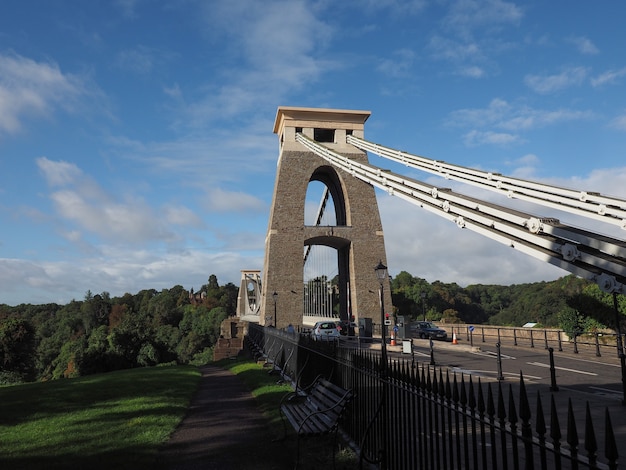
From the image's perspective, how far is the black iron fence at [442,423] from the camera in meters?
2.44

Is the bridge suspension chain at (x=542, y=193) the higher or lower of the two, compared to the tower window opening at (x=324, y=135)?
lower

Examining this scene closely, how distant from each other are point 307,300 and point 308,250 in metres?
5.87

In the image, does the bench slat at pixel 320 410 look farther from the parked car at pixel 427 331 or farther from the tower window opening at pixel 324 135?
the tower window opening at pixel 324 135

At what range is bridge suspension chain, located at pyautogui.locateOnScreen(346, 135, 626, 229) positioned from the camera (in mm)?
12711

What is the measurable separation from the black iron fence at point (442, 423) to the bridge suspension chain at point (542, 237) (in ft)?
8.59

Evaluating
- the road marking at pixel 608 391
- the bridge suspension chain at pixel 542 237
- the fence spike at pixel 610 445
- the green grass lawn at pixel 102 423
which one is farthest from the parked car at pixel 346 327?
the fence spike at pixel 610 445

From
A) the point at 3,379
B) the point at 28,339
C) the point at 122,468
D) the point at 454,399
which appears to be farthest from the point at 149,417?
the point at 28,339

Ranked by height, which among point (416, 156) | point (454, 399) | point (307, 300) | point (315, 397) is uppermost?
point (416, 156)

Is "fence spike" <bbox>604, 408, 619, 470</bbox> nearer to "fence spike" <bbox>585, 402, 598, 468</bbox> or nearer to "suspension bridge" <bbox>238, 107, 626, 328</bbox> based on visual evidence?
"fence spike" <bbox>585, 402, 598, 468</bbox>

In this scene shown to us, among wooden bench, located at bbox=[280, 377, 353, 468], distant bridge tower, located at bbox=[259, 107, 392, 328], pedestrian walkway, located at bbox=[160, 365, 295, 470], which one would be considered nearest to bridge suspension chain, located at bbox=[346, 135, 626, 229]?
wooden bench, located at bbox=[280, 377, 353, 468]

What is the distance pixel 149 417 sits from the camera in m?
8.80

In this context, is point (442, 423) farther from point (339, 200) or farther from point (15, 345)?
point (15, 345)

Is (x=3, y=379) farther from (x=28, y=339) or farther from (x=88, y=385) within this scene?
(x=88, y=385)

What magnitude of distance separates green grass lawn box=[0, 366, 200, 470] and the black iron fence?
283cm
